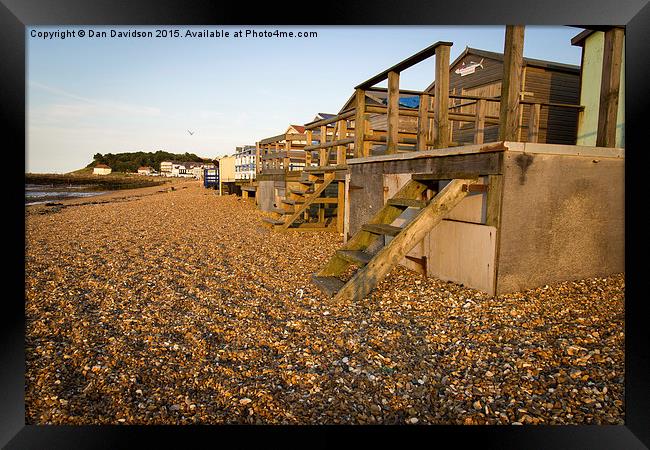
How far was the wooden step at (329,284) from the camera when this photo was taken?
4660 millimetres

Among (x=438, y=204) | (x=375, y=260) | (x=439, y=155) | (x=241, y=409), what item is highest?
(x=439, y=155)

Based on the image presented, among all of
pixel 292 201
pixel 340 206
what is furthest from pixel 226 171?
pixel 340 206

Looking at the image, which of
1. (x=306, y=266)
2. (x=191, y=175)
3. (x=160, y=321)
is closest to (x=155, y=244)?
(x=306, y=266)

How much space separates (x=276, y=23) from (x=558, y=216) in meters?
4.25

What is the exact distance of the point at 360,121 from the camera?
728cm

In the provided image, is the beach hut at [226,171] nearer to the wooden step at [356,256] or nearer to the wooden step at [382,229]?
the wooden step at [356,256]

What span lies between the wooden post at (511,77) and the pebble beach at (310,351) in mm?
Answer: 1924

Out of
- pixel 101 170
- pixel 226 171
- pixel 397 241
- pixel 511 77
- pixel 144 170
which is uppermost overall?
pixel 144 170

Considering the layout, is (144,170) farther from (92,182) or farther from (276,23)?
(276,23)

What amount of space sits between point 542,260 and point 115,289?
17.7 feet

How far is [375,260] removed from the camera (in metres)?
4.32

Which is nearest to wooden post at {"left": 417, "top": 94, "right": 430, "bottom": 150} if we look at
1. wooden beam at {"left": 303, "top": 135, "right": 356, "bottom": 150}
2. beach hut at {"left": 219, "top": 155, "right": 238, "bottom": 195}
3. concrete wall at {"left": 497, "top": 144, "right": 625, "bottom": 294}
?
wooden beam at {"left": 303, "top": 135, "right": 356, "bottom": 150}

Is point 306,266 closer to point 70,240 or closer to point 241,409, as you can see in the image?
point 241,409

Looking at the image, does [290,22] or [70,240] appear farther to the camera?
[70,240]
